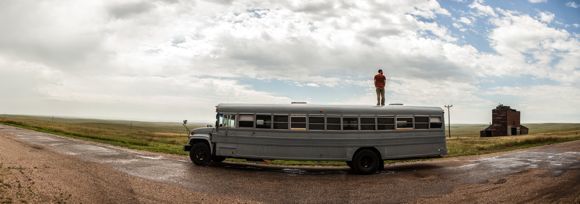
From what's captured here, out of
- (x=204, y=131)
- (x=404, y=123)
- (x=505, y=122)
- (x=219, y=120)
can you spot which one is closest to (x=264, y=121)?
(x=219, y=120)

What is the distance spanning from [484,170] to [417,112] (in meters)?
3.19

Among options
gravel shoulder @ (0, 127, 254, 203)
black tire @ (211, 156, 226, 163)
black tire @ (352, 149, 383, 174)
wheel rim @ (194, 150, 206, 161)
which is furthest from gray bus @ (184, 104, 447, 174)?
gravel shoulder @ (0, 127, 254, 203)

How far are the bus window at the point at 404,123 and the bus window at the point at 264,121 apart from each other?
4945mm

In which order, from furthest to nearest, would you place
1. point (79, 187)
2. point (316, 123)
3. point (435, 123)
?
1. point (435, 123)
2. point (316, 123)
3. point (79, 187)

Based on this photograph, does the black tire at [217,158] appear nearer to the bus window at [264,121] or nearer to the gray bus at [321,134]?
the gray bus at [321,134]

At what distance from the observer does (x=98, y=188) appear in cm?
1010

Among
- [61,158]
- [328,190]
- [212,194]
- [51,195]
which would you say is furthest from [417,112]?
[61,158]

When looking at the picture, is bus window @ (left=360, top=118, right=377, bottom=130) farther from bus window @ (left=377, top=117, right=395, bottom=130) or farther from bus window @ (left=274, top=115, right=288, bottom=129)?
bus window @ (left=274, top=115, right=288, bottom=129)

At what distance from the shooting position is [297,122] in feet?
47.6

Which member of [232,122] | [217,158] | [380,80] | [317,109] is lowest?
[217,158]

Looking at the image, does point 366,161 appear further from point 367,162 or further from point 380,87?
point 380,87

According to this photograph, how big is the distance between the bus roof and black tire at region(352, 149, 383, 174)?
1494 millimetres

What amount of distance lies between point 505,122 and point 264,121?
54.6 metres

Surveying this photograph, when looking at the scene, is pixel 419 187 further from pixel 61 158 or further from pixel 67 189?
pixel 61 158
